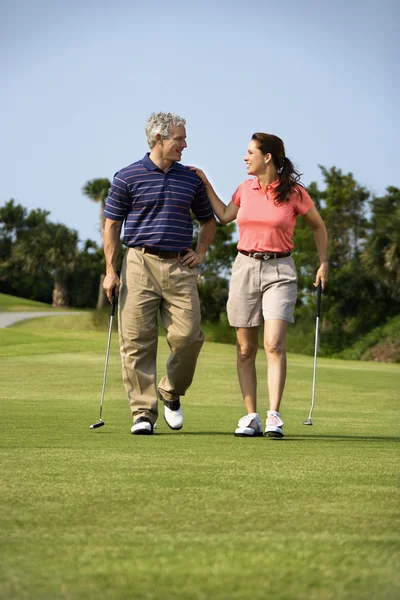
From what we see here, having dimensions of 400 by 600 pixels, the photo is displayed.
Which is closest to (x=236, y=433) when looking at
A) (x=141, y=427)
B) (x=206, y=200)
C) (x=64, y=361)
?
(x=141, y=427)

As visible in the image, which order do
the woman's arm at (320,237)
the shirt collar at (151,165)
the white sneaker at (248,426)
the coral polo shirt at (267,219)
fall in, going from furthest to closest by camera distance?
the woman's arm at (320,237)
the shirt collar at (151,165)
the coral polo shirt at (267,219)
the white sneaker at (248,426)

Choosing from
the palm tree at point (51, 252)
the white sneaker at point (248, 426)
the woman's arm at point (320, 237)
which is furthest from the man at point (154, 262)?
the palm tree at point (51, 252)

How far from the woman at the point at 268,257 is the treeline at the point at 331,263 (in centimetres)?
3549

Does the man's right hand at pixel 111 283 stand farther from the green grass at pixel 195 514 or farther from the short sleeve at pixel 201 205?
the green grass at pixel 195 514

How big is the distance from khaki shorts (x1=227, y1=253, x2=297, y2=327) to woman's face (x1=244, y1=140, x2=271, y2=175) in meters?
0.60

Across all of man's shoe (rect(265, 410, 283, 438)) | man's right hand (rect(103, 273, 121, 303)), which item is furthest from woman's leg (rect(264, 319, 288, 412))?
man's right hand (rect(103, 273, 121, 303))

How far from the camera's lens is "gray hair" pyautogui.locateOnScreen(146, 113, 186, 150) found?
22.1 ft

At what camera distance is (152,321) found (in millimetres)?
6930

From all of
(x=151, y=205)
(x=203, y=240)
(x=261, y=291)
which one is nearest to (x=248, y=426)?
(x=261, y=291)

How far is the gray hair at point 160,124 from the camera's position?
6727 mm

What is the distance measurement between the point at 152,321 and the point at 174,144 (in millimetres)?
1252

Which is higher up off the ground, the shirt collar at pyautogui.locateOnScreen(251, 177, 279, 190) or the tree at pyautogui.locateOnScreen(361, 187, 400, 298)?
the tree at pyautogui.locateOnScreen(361, 187, 400, 298)

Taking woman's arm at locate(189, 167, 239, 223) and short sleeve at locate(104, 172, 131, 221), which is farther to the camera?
woman's arm at locate(189, 167, 239, 223)

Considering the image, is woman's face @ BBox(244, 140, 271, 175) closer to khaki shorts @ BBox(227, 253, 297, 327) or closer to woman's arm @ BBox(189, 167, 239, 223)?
woman's arm @ BBox(189, 167, 239, 223)
